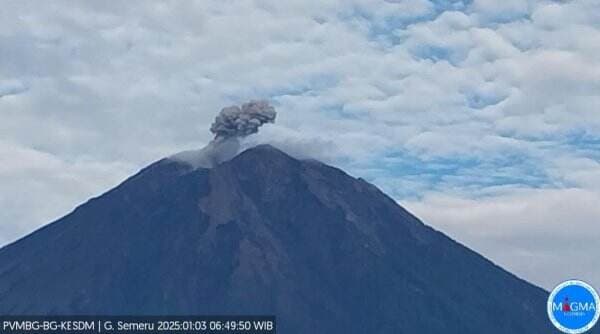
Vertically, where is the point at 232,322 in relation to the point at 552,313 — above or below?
above

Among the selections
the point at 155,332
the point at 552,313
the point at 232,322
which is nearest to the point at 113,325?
the point at 155,332

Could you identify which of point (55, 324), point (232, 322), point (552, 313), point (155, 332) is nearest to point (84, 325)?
point (55, 324)

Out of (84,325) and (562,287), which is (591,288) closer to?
(562,287)

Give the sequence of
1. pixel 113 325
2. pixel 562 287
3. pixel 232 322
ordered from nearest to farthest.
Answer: pixel 562 287 → pixel 232 322 → pixel 113 325

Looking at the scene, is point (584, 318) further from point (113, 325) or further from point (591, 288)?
point (113, 325)

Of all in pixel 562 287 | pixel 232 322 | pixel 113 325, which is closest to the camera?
pixel 562 287

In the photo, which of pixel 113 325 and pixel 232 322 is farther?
pixel 113 325
